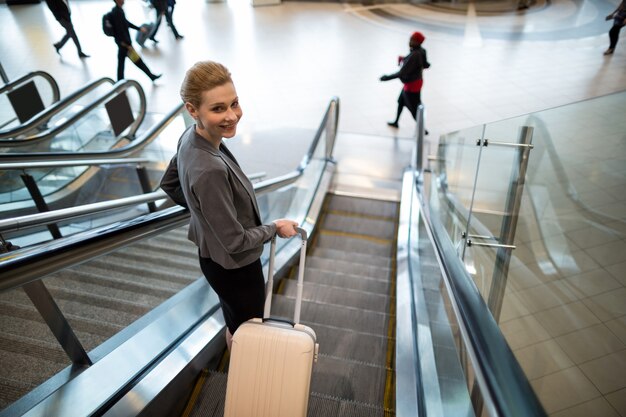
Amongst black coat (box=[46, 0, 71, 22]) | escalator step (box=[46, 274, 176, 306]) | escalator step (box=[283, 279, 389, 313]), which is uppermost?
black coat (box=[46, 0, 71, 22])

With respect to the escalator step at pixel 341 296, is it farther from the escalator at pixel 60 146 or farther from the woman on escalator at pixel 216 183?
the escalator at pixel 60 146

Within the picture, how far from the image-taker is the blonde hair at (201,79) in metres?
1.26

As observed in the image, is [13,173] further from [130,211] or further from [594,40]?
[594,40]

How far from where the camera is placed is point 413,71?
5980mm

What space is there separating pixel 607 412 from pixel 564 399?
6.5 inches

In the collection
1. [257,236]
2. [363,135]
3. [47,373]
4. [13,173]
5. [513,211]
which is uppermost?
[257,236]

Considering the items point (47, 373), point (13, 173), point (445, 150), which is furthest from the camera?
point (445, 150)

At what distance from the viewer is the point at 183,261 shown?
11.0 feet

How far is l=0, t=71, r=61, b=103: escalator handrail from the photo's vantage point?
4203 millimetres

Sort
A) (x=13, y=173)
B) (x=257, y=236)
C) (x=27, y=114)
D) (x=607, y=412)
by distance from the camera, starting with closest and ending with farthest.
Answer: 1. (x=257, y=236)
2. (x=607, y=412)
3. (x=13, y=173)
4. (x=27, y=114)

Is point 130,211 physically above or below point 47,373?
below

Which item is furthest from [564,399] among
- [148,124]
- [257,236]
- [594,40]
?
[594,40]

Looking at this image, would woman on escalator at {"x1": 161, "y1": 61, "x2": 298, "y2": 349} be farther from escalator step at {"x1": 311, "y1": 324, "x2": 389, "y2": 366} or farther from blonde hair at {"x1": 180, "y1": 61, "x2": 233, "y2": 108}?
escalator step at {"x1": 311, "y1": 324, "x2": 389, "y2": 366}

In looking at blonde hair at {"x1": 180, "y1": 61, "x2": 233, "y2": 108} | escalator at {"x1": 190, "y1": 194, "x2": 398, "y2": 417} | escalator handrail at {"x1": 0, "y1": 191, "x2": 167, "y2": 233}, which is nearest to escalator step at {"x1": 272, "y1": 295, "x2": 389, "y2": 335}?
escalator at {"x1": 190, "y1": 194, "x2": 398, "y2": 417}
